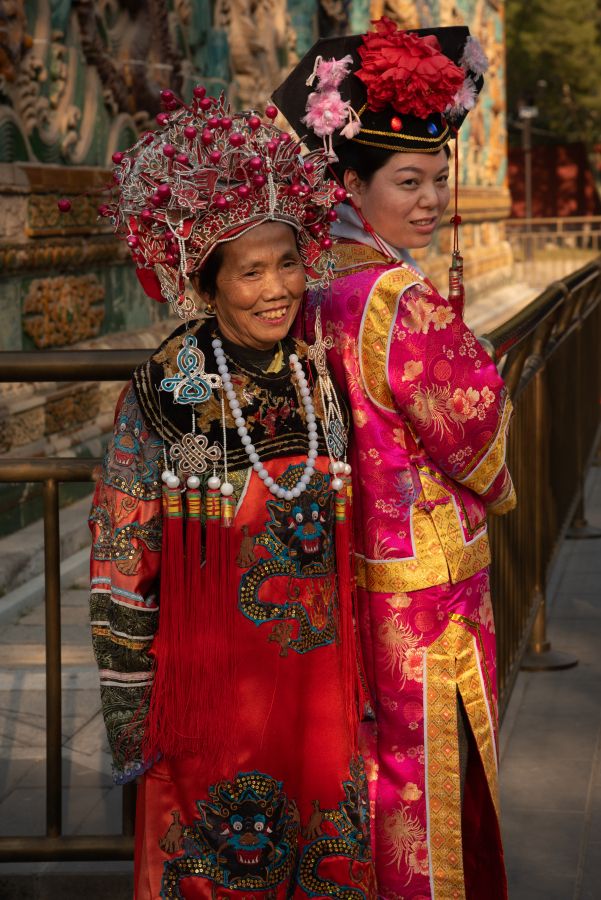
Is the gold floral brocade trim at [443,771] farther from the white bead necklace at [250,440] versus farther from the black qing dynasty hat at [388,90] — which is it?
the black qing dynasty hat at [388,90]

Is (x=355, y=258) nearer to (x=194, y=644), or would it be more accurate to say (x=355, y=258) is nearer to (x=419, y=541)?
(x=419, y=541)

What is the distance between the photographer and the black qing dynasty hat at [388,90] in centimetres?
286

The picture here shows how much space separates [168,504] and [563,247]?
113 feet

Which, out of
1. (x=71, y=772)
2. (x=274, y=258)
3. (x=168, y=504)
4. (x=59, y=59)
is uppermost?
(x=59, y=59)

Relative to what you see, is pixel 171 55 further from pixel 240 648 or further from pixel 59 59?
pixel 240 648

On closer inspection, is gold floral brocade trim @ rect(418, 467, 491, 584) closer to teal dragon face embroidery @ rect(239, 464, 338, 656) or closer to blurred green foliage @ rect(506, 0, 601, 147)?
teal dragon face embroidery @ rect(239, 464, 338, 656)

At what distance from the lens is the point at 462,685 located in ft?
9.63

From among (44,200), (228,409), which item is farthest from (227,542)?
(44,200)

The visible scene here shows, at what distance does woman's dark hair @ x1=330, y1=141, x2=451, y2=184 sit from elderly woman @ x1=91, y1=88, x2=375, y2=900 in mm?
327

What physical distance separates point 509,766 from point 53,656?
1.62 m

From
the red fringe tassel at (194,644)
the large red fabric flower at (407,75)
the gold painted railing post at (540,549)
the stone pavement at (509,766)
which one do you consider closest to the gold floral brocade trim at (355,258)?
the large red fabric flower at (407,75)

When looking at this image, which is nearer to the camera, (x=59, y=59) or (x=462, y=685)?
(x=462, y=685)

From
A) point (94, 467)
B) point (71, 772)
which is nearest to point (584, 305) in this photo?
point (71, 772)

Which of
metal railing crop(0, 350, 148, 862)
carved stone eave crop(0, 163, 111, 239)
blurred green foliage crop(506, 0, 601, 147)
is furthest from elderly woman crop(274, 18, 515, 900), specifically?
blurred green foliage crop(506, 0, 601, 147)
